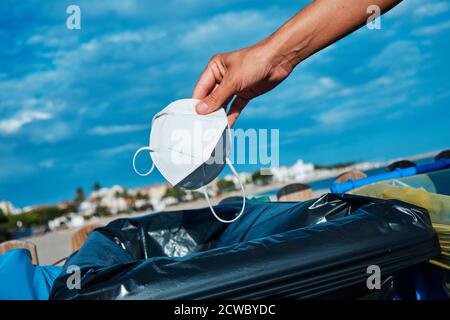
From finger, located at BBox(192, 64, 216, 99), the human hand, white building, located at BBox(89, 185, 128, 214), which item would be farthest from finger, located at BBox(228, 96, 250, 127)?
white building, located at BBox(89, 185, 128, 214)

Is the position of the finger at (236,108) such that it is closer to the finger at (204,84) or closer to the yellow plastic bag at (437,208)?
the finger at (204,84)

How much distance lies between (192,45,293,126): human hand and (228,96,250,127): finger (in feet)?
0.09

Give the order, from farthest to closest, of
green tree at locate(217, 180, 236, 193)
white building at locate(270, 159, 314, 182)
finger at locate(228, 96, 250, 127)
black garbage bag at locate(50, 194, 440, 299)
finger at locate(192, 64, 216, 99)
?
green tree at locate(217, 180, 236, 193), white building at locate(270, 159, 314, 182), finger at locate(228, 96, 250, 127), finger at locate(192, 64, 216, 99), black garbage bag at locate(50, 194, 440, 299)

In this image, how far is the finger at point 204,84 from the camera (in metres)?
1.98

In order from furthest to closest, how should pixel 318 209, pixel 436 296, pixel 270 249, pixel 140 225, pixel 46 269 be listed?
pixel 140 225, pixel 46 269, pixel 318 209, pixel 436 296, pixel 270 249

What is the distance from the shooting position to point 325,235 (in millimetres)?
1566

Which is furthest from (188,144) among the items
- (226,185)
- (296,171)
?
(226,185)

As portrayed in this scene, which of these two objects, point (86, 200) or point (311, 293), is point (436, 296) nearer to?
point (311, 293)

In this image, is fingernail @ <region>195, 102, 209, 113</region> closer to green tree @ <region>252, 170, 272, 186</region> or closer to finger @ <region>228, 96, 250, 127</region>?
finger @ <region>228, 96, 250, 127</region>

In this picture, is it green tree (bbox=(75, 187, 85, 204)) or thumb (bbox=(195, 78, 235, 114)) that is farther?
green tree (bbox=(75, 187, 85, 204))

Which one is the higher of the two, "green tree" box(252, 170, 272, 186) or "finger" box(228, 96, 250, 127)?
"finger" box(228, 96, 250, 127)

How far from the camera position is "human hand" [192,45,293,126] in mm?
1799
